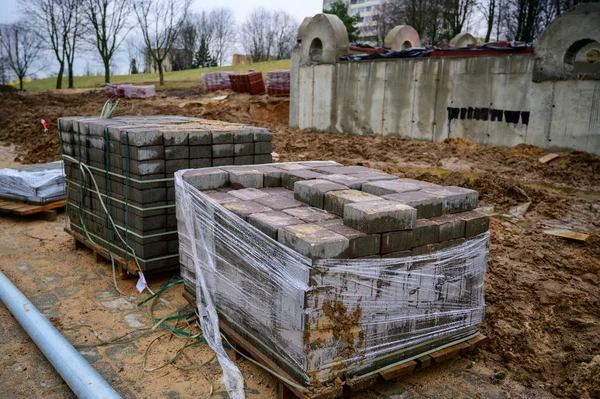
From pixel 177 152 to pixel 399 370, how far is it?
3.41 meters

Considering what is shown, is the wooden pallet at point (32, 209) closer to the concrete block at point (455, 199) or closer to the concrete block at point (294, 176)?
the concrete block at point (294, 176)

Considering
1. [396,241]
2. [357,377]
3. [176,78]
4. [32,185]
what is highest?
[176,78]

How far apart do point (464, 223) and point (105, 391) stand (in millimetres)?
2978

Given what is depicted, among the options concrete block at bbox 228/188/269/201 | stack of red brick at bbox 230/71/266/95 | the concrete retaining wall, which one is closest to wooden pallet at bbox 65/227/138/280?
concrete block at bbox 228/188/269/201

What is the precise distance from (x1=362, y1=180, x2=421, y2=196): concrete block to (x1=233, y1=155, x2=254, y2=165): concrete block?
2099 millimetres

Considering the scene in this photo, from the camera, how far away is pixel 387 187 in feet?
14.8

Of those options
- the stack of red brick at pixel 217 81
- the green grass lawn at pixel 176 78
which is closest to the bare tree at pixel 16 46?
the green grass lawn at pixel 176 78

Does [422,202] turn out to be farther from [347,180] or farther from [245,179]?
[245,179]

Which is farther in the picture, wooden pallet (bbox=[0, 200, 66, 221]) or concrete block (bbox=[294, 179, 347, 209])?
wooden pallet (bbox=[0, 200, 66, 221])

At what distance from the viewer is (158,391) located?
13.0 feet

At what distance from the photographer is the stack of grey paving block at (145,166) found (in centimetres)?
564

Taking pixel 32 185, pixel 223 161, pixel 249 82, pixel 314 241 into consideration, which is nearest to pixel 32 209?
pixel 32 185

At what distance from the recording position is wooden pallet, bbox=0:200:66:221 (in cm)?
863

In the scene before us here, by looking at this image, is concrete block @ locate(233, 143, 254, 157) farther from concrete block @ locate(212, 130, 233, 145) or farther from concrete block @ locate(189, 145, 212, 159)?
concrete block @ locate(189, 145, 212, 159)
